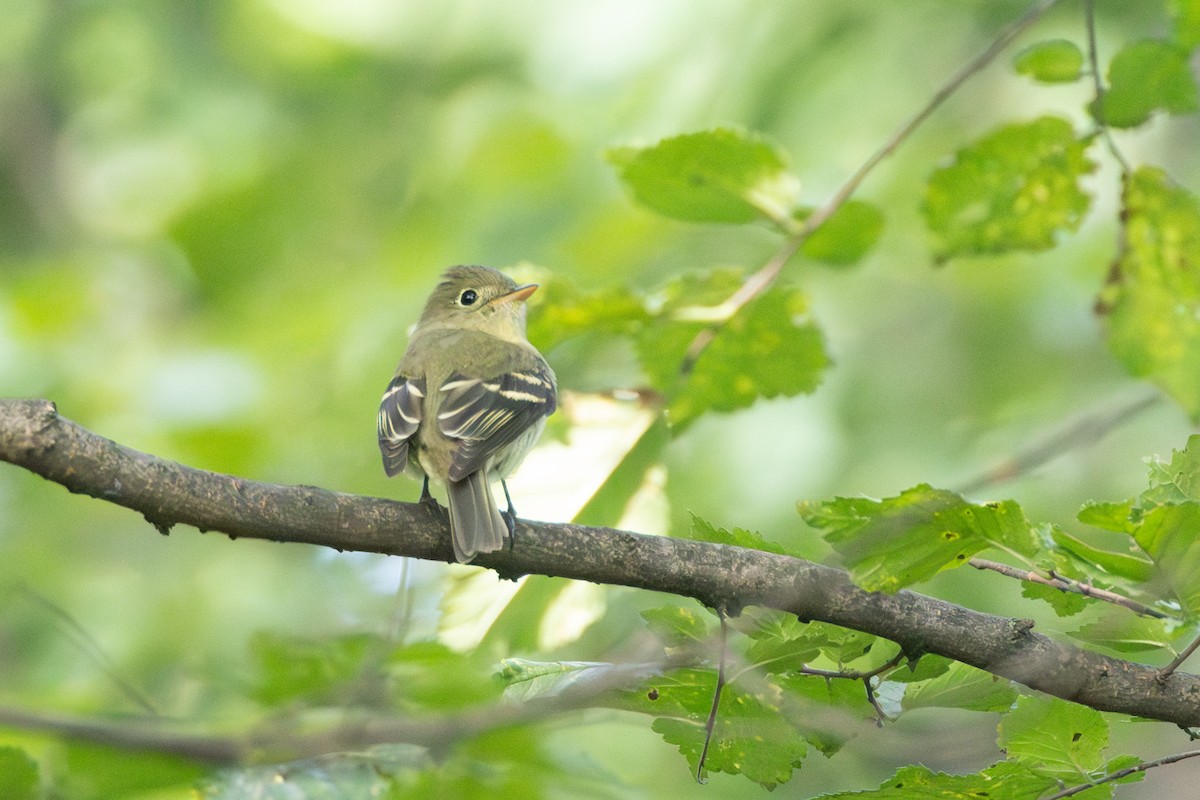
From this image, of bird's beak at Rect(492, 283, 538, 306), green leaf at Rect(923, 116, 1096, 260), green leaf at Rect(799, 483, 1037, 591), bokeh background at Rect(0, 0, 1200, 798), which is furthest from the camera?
bokeh background at Rect(0, 0, 1200, 798)

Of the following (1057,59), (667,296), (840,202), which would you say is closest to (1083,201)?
(1057,59)

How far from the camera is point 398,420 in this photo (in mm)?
3051

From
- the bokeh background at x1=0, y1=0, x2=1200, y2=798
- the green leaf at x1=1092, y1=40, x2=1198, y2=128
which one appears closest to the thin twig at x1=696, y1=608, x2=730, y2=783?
the green leaf at x1=1092, y1=40, x2=1198, y2=128

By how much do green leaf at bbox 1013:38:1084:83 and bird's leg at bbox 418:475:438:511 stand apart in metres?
1.78

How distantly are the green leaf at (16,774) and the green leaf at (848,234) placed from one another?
212cm

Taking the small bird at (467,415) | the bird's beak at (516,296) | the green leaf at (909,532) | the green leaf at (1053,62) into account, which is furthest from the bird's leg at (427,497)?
the green leaf at (1053,62)

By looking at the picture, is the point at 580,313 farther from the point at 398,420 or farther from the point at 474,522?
the point at 474,522

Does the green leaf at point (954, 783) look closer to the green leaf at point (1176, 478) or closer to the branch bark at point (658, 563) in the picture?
the branch bark at point (658, 563)

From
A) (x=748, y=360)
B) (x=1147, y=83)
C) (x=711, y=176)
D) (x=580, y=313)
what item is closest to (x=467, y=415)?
(x=580, y=313)

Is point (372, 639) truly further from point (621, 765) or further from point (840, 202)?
point (621, 765)

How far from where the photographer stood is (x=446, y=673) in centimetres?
257

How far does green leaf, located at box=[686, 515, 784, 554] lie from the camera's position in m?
1.82

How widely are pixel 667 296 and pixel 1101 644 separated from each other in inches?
53.6

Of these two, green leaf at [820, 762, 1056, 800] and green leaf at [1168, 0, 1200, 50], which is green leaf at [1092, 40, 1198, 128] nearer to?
green leaf at [1168, 0, 1200, 50]
